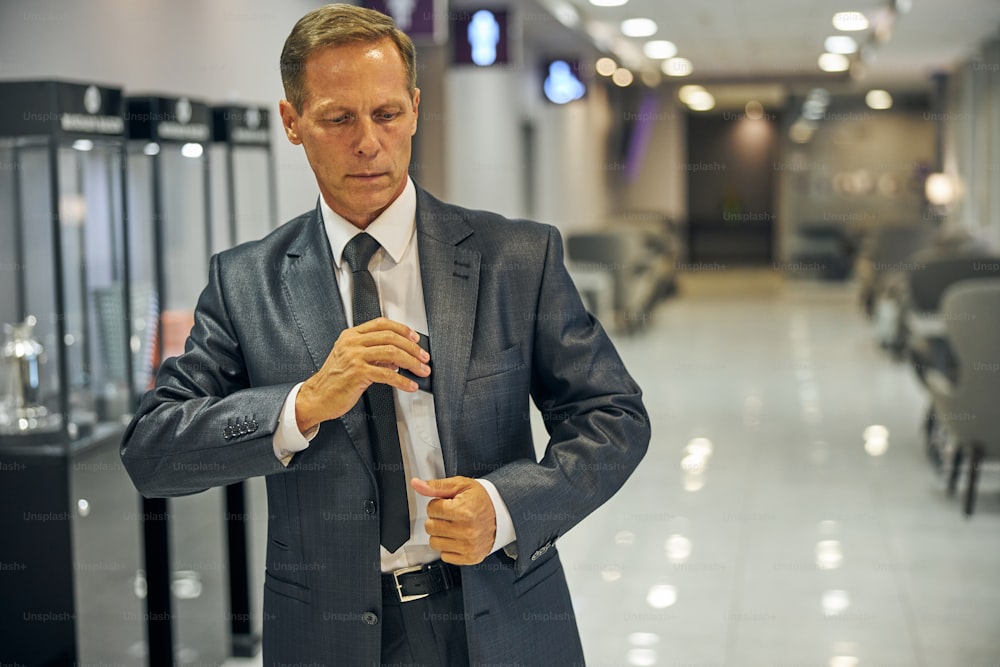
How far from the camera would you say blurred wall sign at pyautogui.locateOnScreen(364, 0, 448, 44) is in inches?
279

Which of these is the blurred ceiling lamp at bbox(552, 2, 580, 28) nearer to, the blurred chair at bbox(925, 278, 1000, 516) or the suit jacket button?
the blurred chair at bbox(925, 278, 1000, 516)

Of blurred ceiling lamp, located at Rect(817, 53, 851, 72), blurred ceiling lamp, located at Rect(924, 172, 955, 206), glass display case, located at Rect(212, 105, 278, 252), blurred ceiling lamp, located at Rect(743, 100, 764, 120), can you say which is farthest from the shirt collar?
blurred ceiling lamp, located at Rect(743, 100, 764, 120)

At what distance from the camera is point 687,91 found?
22.0m

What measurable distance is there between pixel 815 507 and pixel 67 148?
4.10 metres

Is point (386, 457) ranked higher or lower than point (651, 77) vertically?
lower

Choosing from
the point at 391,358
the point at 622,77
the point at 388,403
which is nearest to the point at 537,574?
the point at 388,403

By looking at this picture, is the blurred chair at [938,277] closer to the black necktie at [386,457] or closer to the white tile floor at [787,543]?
the white tile floor at [787,543]

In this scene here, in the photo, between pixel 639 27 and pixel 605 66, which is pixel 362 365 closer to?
pixel 639 27

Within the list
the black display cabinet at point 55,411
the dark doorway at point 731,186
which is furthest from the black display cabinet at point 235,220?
the dark doorway at point 731,186

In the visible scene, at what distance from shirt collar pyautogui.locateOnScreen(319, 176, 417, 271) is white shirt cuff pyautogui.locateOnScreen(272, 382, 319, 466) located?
0.21m

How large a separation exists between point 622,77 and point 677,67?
0.94 metres

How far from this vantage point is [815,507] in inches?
227

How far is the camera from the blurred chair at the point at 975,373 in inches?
210

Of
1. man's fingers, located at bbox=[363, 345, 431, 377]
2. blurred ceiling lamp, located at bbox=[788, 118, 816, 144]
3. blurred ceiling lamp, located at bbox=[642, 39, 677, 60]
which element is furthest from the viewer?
blurred ceiling lamp, located at bbox=[788, 118, 816, 144]
